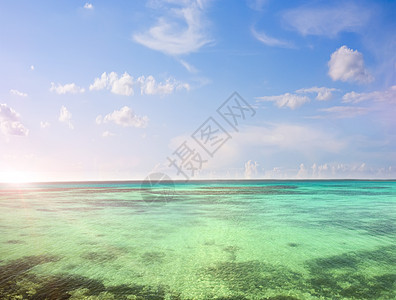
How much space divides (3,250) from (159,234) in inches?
261

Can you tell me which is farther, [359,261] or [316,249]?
[316,249]

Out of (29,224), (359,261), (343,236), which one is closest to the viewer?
(359,261)

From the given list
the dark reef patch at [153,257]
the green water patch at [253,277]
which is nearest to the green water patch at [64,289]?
the green water patch at [253,277]

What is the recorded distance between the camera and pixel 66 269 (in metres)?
8.31

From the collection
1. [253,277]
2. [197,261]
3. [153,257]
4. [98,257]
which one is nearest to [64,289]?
[98,257]

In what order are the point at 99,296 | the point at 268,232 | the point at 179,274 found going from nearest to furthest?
the point at 99,296 < the point at 179,274 < the point at 268,232

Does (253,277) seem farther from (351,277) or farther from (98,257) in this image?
(98,257)

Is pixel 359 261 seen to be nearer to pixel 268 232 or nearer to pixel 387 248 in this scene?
pixel 387 248

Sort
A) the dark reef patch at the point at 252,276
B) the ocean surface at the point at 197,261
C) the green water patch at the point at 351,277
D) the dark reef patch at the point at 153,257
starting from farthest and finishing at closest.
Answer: the dark reef patch at the point at 153,257 < the dark reef patch at the point at 252,276 < the ocean surface at the point at 197,261 < the green water patch at the point at 351,277

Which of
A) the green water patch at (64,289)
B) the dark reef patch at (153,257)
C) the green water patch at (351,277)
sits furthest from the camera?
the dark reef patch at (153,257)

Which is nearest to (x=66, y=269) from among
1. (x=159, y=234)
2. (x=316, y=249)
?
(x=159, y=234)

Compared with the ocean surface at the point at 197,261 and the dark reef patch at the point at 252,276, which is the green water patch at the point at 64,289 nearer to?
the ocean surface at the point at 197,261

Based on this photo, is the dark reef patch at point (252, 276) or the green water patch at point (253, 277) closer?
the green water patch at point (253, 277)

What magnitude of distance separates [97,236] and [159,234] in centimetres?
307
